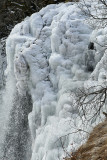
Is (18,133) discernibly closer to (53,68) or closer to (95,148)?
(53,68)

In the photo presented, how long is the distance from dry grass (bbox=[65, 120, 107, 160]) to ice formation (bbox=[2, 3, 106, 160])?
51.7 inches

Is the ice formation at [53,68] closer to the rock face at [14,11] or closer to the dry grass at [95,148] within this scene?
the dry grass at [95,148]

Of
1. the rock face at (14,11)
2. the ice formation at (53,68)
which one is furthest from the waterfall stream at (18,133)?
the rock face at (14,11)

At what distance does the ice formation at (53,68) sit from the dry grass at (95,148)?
1314 mm

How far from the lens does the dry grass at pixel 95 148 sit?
486cm

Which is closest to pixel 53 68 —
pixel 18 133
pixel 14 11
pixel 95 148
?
pixel 18 133

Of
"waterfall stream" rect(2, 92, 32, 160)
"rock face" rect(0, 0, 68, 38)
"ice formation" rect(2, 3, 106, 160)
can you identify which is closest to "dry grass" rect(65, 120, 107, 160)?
"ice formation" rect(2, 3, 106, 160)

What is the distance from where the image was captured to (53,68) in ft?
33.0

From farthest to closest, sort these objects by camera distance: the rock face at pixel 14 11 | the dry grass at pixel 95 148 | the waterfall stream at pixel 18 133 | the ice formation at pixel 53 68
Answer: the rock face at pixel 14 11 < the waterfall stream at pixel 18 133 < the ice formation at pixel 53 68 < the dry grass at pixel 95 148

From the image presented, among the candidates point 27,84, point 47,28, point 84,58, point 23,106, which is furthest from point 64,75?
point 23,106

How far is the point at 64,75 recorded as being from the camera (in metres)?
9.40

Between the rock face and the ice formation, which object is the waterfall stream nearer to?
the ice formation

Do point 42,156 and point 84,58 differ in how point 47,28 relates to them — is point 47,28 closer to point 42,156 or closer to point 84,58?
point 84,58

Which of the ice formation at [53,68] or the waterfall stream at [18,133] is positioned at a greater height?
the ice formation at [53,68]
